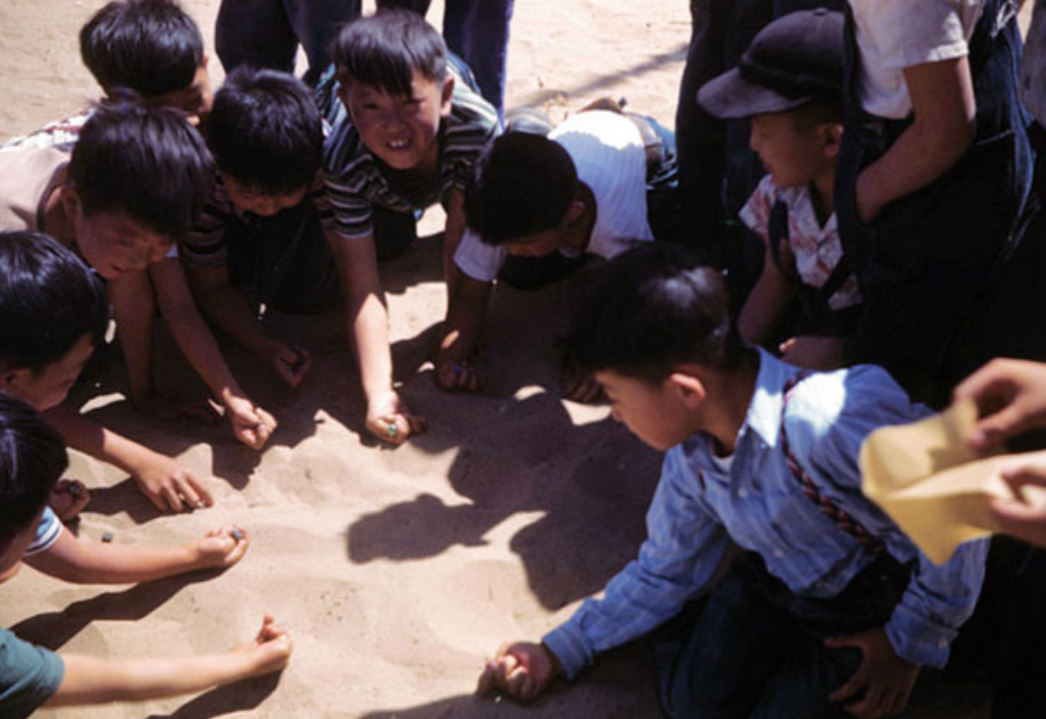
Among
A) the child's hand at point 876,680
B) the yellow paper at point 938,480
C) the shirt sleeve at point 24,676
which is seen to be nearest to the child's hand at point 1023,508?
the yellow paper at point 938,480

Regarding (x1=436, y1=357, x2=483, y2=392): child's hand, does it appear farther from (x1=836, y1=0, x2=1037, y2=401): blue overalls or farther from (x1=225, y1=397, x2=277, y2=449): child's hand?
(x1=836, y1=0, x2=1037, y2=401): blue overalls

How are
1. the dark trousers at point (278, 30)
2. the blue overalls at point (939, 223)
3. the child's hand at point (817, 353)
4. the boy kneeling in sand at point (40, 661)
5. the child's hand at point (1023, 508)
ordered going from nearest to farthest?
1. the child's hand at point (1023, 508)
2. the boy kneeling in sand at point (40, 661)
3. the blue overalls at point (939, 223)
4. the child's hand at point (817, 353)
5. the dark trousers at point (278, 30)

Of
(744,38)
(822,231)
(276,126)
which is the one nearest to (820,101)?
(822,231)

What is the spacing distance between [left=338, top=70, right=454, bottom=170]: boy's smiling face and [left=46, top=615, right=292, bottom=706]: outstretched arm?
122 cm

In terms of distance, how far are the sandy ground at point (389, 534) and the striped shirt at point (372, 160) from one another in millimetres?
364

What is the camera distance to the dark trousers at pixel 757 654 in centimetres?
189

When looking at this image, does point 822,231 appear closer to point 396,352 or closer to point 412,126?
point 412,126

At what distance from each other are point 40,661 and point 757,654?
1.27 m

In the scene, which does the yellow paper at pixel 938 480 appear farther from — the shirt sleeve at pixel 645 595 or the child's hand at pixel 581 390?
the child's hand at pixel 581 390

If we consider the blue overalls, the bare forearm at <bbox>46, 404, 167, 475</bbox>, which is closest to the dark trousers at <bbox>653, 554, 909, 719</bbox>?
the blue overalls

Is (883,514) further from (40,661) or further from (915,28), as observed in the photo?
(40,661)

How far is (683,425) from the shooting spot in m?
1.73

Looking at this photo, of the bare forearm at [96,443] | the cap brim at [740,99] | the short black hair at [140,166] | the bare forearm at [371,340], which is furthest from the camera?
the bare forearm at [371,340]

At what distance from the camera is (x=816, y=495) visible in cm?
168
